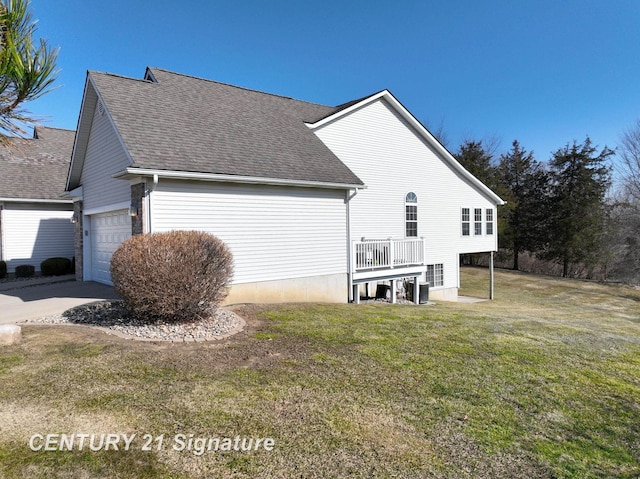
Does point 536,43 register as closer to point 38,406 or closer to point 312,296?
point 312,296

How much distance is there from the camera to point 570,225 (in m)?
32.8

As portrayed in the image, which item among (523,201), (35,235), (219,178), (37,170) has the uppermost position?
(523,201)

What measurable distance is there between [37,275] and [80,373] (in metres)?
14.7

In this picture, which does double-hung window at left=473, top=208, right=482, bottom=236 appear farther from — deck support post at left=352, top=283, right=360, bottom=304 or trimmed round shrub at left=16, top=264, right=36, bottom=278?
trimmed round shrub at left=16, top=264, right=36, bottom=278

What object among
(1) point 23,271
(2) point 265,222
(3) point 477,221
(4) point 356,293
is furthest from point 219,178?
(3) point 477,221

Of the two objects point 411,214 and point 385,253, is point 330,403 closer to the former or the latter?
point 385,253

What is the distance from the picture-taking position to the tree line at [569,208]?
105ft

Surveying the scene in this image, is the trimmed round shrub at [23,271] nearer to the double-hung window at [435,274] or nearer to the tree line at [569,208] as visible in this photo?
the double-hung window at [435,274]

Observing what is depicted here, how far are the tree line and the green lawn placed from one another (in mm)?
29011

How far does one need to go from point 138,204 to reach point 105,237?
153 inches

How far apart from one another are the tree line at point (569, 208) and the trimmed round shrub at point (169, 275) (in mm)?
29980

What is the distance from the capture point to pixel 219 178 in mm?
9945

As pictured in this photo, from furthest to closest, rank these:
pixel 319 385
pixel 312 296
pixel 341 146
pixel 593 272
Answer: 1. pixel 593 272
2. pixel 341 146
3. pixel 312 296
4. pixel 319 385

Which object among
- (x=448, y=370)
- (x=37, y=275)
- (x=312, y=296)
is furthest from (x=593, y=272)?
(x=37, y=275)
